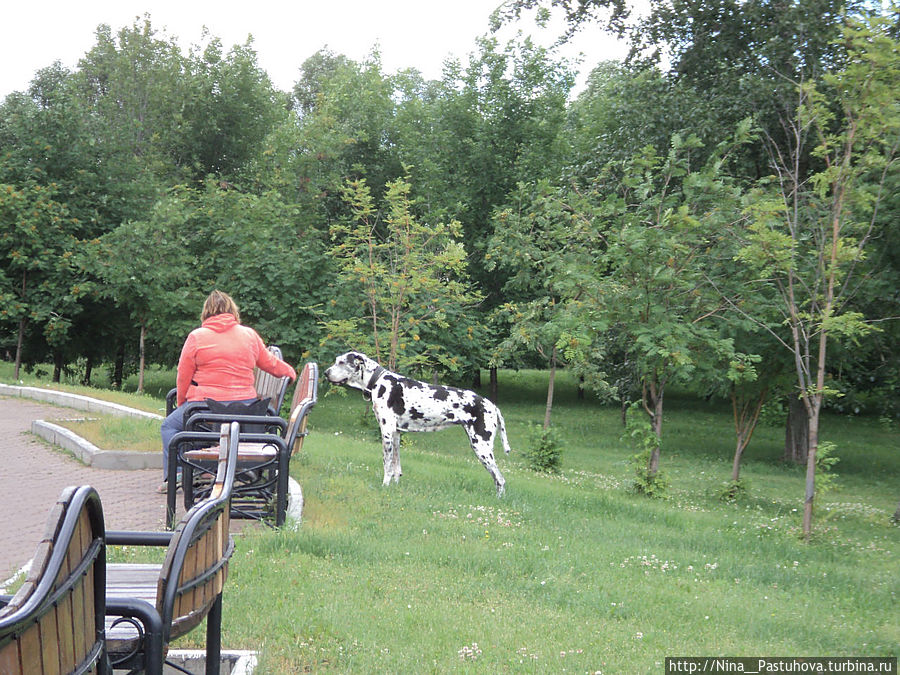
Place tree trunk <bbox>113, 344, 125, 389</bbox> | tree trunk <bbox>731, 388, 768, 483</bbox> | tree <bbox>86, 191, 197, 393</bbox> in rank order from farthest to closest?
tree trunk <bbox>113, 344, 125, 389</bbox> < tree <bbox>86, 191, 197, 393</bbox> < tree trunk <bbox>731, 388, 768, 483</bbox>

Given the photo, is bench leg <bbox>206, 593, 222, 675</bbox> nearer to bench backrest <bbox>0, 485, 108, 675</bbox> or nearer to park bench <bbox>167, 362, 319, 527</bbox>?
bench backrest <bbox>0, 485, 108, 675</bbox>

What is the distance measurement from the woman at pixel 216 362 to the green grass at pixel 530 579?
1375mm

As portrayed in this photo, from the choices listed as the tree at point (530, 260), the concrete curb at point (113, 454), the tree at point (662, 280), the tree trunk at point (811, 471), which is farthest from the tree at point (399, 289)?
the tree trunk at point (811, 471)

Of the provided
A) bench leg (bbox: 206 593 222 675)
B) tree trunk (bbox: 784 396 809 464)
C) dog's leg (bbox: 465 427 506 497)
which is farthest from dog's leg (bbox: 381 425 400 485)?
tree trunk (bbox: 784 396 809 464)

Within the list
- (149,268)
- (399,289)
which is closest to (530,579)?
(399,289)

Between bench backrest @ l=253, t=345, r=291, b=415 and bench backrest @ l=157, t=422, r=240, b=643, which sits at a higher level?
bench backrest @ l=253, t=345, r=291, b=415

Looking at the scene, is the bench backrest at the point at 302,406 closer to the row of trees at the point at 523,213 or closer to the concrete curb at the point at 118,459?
the concrete curb at the point at 118,459

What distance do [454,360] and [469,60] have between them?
16.0m

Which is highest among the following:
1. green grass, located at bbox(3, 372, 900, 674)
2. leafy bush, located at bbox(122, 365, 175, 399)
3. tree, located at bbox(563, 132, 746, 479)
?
tree, located at bbox(563, 132, 746, 479)

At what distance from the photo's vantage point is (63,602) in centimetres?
218

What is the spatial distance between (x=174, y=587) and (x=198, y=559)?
0.35m

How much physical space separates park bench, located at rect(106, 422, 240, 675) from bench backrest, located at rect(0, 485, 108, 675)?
14.3 inches

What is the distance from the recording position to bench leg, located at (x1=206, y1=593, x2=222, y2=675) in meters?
3.88

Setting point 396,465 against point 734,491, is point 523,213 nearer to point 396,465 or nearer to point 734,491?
point 734,491
